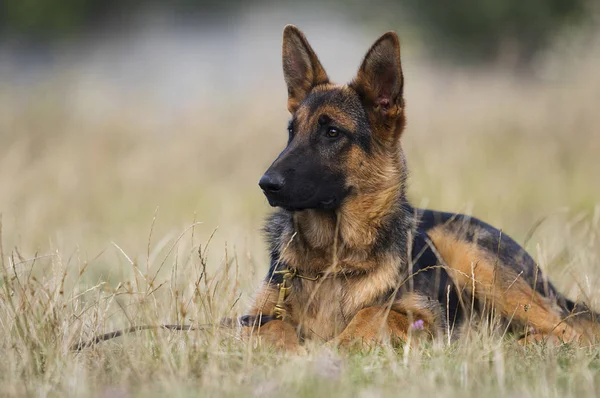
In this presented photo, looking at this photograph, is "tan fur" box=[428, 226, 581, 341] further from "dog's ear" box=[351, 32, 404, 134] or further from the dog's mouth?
"dog's ear" box=[351, 32, 404, 134]

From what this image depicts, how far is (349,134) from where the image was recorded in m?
5.27

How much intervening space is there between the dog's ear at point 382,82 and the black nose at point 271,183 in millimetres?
908

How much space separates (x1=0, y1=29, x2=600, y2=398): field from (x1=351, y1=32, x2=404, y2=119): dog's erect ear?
2.38 ft

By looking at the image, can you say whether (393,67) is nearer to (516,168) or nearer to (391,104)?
(391,104)

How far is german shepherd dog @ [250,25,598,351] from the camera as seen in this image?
16.2 ft

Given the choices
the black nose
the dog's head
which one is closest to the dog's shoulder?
the dog's head

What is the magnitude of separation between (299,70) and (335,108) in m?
0.59

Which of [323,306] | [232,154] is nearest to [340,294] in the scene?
[323,306]

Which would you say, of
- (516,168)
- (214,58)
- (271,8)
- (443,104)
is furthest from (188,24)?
(516,168)

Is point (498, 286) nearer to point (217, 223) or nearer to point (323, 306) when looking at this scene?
point (323, 306)

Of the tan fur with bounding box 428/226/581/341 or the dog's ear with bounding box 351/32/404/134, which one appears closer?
the dog's ear with bounding box 351/32/404/134

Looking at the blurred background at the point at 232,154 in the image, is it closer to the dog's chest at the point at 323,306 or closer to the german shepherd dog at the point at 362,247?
the german shepherd dog at the point at 362,247

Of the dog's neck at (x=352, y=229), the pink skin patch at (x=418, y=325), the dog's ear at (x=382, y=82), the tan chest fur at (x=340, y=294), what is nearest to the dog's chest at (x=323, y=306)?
the tan chest fur at (x=340, y=294)

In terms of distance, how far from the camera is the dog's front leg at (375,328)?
4.62 m
